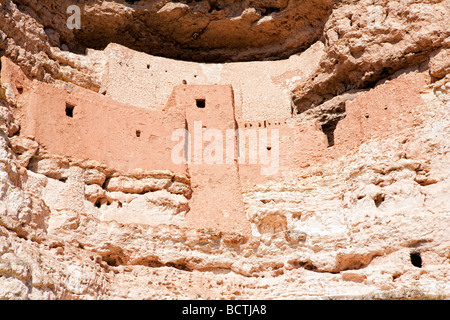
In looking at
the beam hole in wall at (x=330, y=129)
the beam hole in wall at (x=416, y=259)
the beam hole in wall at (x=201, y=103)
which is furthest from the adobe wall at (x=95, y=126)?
the beam hole in wall at (x=416, y=259)

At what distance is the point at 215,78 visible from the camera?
67.2 ft

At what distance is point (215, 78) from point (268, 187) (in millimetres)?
4528

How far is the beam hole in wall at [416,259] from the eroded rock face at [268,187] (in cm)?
4

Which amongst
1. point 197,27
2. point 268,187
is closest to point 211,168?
point 268,187

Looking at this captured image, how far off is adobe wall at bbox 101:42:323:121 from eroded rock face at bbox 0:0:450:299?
101mm

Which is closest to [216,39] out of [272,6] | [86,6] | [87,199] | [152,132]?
[272,6]

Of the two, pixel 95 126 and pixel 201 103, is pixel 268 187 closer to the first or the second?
pixel 201 103

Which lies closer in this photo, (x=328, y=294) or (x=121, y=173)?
(x=328, y=294)

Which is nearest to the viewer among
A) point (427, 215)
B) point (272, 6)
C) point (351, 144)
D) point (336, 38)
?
point (427, 215)

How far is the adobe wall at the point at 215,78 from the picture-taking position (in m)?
19.2

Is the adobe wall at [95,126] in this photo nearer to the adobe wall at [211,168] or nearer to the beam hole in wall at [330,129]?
the adobe wall at [211,168]

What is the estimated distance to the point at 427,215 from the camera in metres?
14.6

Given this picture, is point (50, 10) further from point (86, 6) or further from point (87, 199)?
point (87, 199)

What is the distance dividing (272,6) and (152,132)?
18.0 feet
